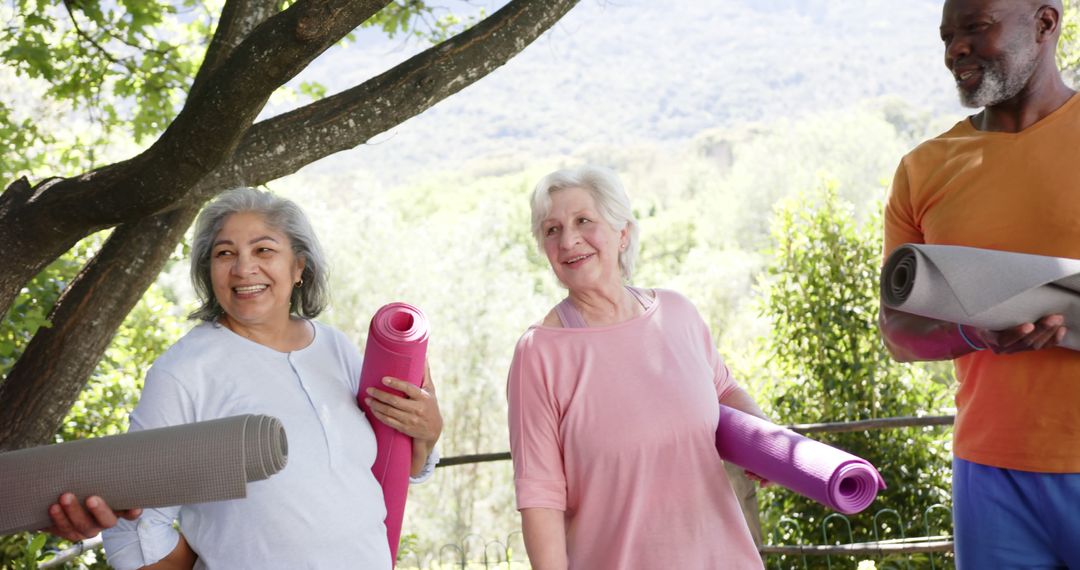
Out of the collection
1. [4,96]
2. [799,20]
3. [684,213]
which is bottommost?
[4,96]

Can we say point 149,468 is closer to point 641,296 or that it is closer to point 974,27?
point 641,296

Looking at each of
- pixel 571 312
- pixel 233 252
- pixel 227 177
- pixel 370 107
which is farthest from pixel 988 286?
pixel 227 177

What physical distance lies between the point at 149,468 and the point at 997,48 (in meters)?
1.65

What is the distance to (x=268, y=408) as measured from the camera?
1869 millimetres

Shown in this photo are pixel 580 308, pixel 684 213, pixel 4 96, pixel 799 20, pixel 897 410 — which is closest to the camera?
pixel 580 308

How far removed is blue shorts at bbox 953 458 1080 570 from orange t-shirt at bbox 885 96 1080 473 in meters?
0.03

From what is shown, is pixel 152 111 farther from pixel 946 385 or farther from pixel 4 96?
pixel 4 96

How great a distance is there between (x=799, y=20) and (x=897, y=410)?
2362 inches

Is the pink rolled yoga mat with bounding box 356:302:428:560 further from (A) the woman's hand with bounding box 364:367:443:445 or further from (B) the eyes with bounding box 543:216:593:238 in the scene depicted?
(B) the eyes with bounding box 543:216:593:238

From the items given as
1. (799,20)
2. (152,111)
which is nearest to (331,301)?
(152,111)

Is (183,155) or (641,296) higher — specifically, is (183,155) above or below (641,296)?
above

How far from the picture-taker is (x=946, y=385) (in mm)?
5223

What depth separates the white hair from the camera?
85.3 inches

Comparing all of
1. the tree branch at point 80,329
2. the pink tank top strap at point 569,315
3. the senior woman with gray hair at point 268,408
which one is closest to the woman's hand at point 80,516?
the senior woman with gray hair at point 268,408
